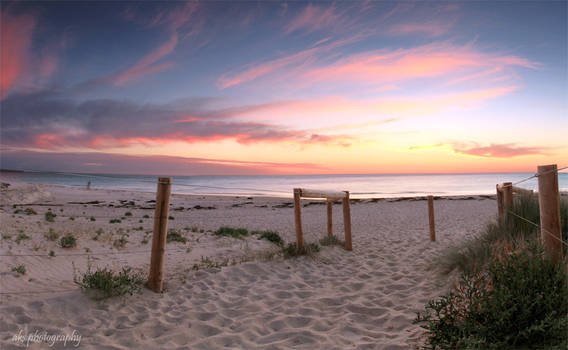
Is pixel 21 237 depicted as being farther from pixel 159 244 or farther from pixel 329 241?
pixel 329 241

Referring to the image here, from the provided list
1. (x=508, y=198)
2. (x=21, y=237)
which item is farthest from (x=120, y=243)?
(x=508, y=198)

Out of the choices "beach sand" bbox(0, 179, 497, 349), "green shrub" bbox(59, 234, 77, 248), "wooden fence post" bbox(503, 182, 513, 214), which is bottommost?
"beach sand" bbox(0, 179, 497, 349)

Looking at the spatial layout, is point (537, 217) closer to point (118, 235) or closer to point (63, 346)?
point (63, 346)

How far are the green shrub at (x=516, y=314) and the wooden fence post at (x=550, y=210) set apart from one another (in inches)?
19.3

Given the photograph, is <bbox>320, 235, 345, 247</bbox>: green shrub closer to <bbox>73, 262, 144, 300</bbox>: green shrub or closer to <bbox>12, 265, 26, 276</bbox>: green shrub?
<bbox>73, 262, 144, 300</bbox>: green shrub

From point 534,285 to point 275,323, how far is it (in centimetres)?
264

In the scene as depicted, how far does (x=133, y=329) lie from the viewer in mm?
3707

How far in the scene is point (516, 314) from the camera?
9.05ft

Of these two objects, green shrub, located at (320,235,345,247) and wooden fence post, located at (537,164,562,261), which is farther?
green shrub, located at (320,235,345,247)

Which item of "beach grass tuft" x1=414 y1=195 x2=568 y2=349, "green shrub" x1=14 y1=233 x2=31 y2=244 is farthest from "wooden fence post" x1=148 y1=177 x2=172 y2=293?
"green shrub" x1=14 y1=233 x2=31 y2=244

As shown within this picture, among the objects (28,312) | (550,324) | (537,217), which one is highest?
(537,217)

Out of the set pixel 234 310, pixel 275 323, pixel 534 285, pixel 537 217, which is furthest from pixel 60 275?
pixel 537 217

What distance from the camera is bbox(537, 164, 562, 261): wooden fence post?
346cm

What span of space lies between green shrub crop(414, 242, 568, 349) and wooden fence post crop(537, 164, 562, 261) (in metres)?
0.49
